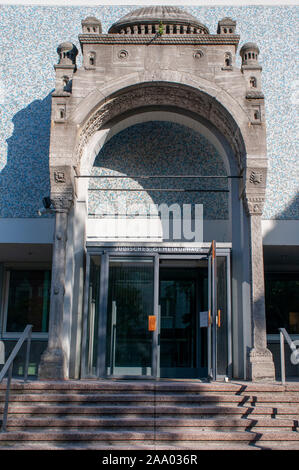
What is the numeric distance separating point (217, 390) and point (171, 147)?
6068mm

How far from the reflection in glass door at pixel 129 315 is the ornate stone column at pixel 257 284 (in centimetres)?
200

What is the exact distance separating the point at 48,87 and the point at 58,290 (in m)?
5.83

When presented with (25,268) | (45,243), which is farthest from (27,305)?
(45,243)

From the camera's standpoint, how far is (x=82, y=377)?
9508 mm

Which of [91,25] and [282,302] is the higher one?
[91,25]

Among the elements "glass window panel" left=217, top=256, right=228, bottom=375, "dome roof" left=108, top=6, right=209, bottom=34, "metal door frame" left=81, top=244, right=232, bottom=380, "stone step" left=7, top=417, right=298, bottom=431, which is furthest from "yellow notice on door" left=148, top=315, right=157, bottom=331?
"dome roof" left=108, top=6, right=209, bottom=34

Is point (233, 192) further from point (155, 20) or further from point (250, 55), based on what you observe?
point (155, 20)

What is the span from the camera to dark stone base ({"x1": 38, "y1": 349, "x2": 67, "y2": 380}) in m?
8.83

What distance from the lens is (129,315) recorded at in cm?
1000

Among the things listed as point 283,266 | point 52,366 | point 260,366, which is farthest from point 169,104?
point 52,366

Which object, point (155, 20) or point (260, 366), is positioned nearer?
point (260, 366)

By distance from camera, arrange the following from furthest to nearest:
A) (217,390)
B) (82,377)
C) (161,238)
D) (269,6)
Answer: (269,6)
(161,238)
(82,377)
(217,390)

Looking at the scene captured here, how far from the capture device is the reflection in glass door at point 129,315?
976 centimetres

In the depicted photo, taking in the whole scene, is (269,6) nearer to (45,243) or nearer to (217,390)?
(45,243)
